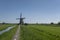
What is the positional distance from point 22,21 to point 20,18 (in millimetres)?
6676

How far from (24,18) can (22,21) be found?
6.07 metres

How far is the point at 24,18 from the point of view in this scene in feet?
623

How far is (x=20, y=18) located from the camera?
625ft

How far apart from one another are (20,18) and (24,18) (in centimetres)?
542

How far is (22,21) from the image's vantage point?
186 metres
